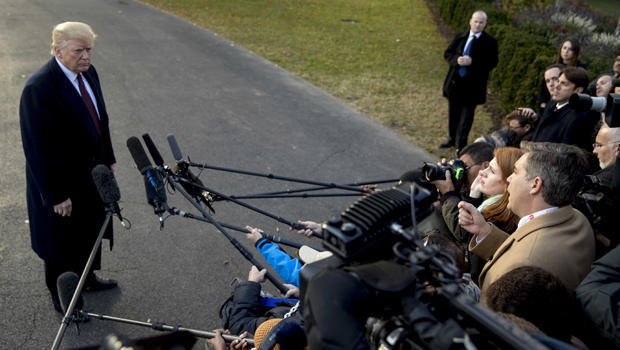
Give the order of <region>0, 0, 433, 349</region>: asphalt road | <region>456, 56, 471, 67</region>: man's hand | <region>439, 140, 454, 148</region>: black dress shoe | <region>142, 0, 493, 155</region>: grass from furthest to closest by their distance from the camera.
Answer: <region>142, 0, 493, 155</region>: grass → <region>439, 140, 454, 148</region>: black dress shoe → <region>456, 56, 471, 67</region>: man's hand → <region>0, 0, 433, 349</region>: asphalt road

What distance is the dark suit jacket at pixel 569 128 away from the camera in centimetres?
477

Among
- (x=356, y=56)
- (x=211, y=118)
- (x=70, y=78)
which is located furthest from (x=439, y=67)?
(x=70, y=78)

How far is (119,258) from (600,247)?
14.5 ft

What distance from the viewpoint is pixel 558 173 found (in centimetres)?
252

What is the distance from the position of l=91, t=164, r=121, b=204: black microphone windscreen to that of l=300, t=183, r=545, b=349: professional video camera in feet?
6.41

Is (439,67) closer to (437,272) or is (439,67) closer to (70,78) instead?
(70,78)

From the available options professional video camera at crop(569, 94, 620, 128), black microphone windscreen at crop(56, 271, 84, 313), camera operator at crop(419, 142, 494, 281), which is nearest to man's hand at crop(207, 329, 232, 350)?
black microphone windscreen at crop(56, 271, 84, 313)

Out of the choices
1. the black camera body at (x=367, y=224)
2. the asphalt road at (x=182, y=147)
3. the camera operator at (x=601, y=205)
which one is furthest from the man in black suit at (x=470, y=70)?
the black camera body at (x=367, y=224)

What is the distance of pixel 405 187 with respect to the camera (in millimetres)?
1662

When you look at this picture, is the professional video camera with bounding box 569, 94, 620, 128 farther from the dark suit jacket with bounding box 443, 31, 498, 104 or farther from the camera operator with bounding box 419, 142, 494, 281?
the dark suit jacket with bounding box 443, 31, 498, 104

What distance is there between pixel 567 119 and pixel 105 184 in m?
4.72

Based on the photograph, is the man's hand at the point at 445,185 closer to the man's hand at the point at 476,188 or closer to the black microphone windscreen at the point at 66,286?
the man's hand at the point at 476,188

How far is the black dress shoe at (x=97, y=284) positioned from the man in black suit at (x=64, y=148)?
198mm

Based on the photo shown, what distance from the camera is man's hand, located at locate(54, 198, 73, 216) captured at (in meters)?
3.55
